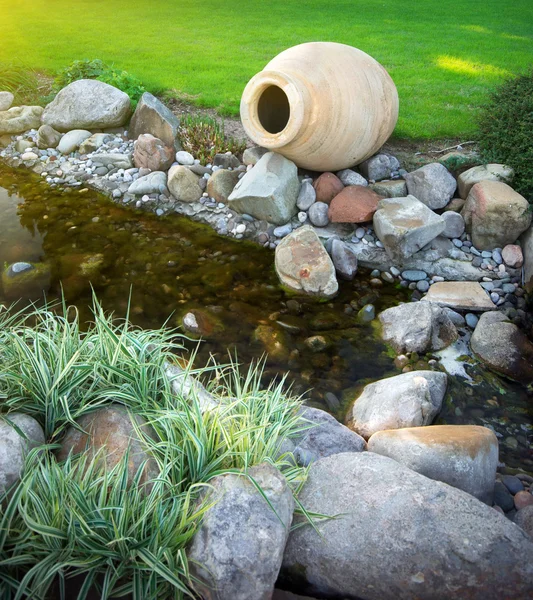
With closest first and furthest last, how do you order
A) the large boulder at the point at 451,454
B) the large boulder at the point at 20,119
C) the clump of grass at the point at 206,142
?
the large boulder at the point at 451,454 < the clump of grass at the point at 206,142 < the large boulder at the point at 20,119

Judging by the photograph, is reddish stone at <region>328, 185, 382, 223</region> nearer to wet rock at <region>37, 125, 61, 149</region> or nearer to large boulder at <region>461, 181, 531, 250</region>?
large boulder at <region>461, 181, 531, 250</region>

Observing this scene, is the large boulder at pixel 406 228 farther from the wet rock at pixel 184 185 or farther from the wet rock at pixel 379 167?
the wet rock at pixel 184 185

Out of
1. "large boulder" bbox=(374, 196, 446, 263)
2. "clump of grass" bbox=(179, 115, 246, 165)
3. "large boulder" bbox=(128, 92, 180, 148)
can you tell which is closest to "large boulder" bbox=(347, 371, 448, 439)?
"large boulder" bbox=(374, 196, 446, 263)

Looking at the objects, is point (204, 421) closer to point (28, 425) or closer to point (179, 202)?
point (28, 425)

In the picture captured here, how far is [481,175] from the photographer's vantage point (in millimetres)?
5348

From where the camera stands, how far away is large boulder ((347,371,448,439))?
3240mm

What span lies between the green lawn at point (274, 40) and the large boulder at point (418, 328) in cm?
320

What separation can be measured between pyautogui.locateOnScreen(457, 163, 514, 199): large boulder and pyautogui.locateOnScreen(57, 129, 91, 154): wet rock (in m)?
4.83

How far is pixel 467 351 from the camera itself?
4.04m

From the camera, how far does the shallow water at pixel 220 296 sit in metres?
A: 3.65

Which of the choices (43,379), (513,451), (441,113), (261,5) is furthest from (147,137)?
(261,5)

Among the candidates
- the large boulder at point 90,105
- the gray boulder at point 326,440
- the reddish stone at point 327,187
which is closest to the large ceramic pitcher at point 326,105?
the reddish stone at point 327,187

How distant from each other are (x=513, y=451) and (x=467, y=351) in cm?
96

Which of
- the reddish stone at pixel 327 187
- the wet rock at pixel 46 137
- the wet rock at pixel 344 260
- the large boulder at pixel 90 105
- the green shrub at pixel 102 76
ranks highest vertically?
the green shrub at pixel 102 76
